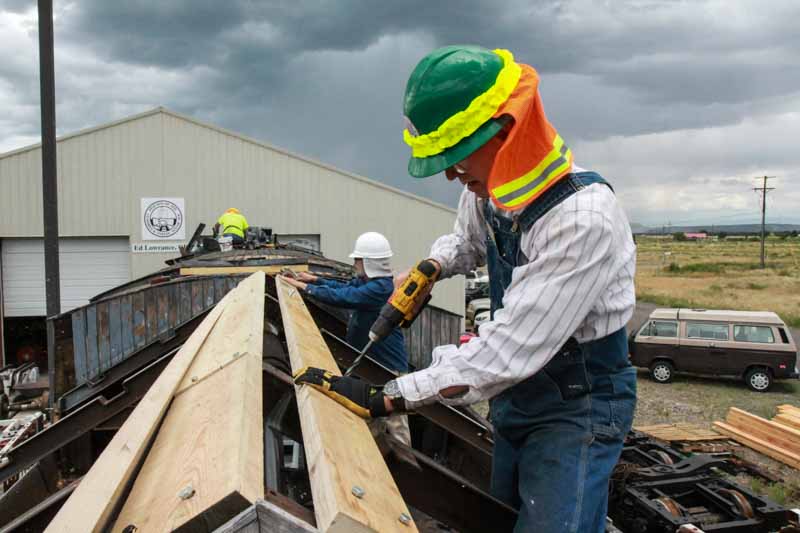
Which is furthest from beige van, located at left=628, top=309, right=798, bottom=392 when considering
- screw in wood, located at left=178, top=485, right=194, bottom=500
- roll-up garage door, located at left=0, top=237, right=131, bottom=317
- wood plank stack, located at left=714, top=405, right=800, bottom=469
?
screw in wood, located at left=178, top=485, right=194, bottom=500

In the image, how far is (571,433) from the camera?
208cm

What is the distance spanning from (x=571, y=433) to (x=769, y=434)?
1037 cm

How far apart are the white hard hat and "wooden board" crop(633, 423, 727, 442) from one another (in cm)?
650

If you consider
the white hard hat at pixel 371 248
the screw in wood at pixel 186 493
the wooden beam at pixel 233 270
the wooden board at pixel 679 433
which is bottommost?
the wooden board at pixel 679 433

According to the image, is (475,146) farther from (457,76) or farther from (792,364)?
(792,364)

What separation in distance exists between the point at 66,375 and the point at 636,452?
18.1 feet

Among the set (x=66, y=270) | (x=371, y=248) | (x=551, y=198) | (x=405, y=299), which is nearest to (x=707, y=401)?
(x=371, y=248)

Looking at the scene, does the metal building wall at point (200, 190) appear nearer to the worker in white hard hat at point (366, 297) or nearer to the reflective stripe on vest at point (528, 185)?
the worker in white hard hat at point (366, 297)

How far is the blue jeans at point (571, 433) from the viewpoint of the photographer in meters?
2.05

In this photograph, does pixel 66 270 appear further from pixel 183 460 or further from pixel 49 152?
pixel 183 460

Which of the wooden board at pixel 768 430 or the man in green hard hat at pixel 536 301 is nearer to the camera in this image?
the man in green hard hat at pixel 536 301

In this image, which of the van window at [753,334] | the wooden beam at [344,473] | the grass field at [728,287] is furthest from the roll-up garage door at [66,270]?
the grass field at [728,287]

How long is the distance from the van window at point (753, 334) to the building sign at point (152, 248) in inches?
593

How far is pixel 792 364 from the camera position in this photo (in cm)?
1509
